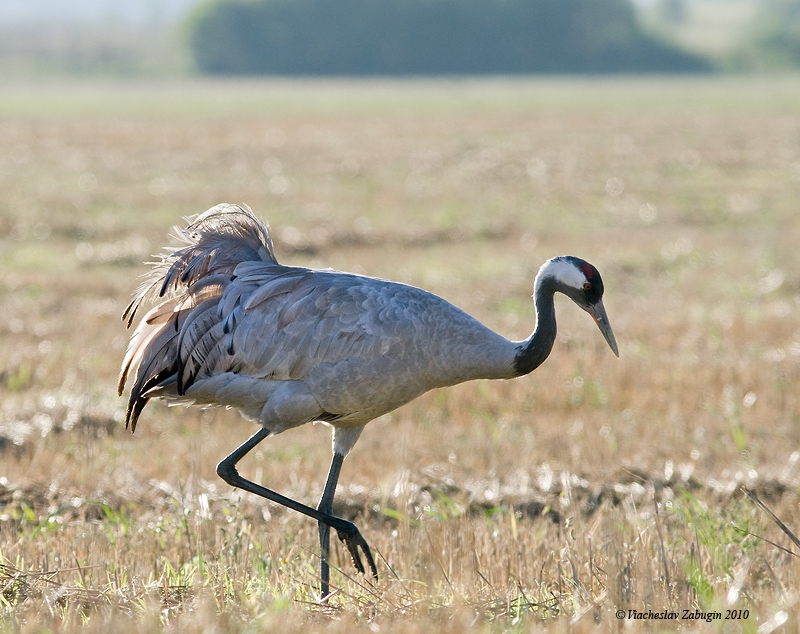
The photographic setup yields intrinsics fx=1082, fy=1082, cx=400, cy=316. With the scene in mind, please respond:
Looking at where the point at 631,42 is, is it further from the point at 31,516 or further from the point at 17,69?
the point at 31,516

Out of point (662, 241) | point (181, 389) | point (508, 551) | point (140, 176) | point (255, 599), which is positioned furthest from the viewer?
point (140, 176)

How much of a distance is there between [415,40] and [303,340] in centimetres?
9184

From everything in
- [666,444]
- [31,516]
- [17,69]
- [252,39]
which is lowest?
[31,516]

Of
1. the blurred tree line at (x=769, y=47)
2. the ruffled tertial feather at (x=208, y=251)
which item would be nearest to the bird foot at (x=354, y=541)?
the ruffled tertial feather at (x=208, y=251)

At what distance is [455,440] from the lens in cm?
686

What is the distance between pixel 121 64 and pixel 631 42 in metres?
44.6

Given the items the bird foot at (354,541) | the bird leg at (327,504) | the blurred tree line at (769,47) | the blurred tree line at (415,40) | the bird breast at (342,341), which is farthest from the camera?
the blurred tree line at (769,47)

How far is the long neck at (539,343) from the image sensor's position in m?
4.57

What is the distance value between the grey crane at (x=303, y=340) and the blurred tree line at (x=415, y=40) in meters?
87.8

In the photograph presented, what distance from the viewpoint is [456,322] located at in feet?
15.0

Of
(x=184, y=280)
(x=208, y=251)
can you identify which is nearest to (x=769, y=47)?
(x=208, y=251)

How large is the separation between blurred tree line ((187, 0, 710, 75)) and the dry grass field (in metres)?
73.0

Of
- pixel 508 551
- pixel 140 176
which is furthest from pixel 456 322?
pixel 140 176

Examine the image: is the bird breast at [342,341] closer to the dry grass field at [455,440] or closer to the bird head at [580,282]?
the bird head at [580,282]
